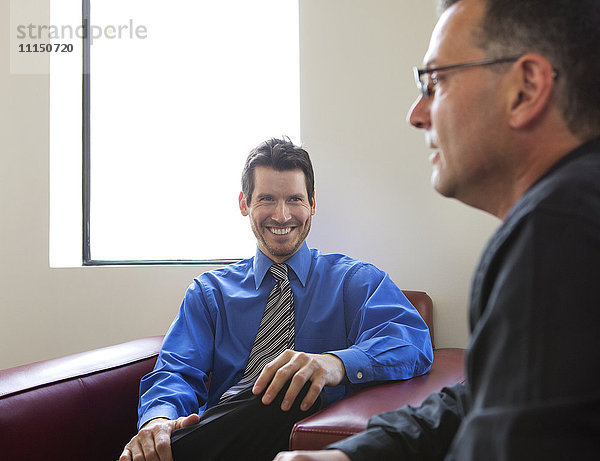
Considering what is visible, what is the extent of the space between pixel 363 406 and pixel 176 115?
1.81 m

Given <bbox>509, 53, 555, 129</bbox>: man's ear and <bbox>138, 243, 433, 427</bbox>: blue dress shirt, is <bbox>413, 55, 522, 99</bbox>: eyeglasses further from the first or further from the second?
<bbox>138, 243, 433, 427</bbox>: blue dress shirt

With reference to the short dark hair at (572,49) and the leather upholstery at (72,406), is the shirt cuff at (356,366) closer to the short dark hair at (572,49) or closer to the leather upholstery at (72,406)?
the leather upholstery at (72,406)

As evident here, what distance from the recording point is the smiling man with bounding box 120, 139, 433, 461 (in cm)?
133

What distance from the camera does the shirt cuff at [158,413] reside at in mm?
1457

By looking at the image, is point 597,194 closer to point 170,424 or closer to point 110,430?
point 170,424

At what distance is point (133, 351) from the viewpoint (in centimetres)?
187

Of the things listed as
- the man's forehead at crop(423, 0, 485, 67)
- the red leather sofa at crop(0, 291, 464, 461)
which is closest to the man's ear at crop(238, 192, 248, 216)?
the red leather sofa at crop(0, 291, 464, 461)

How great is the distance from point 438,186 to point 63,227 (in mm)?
2086

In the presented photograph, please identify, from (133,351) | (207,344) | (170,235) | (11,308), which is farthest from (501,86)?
(11,308)

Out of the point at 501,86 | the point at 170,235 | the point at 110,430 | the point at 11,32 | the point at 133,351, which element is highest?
the point at 11,32

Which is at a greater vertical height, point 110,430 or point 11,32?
point 11,32

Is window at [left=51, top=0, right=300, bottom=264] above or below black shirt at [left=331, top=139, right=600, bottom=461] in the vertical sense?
above

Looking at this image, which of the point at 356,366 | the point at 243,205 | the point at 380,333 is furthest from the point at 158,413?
the point at 243,205

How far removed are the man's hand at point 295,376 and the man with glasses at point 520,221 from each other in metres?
0.34
